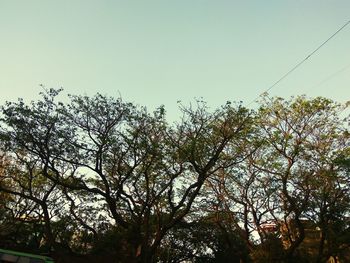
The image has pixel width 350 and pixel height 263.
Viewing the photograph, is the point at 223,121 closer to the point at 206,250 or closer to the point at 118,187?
the point at 118,187

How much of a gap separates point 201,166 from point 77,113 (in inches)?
252

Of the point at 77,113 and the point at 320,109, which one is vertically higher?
the point at 320,109

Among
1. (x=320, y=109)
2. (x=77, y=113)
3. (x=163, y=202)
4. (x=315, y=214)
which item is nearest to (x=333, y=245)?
(x=315, y=214)

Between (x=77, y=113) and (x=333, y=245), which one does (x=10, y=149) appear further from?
(x=333, y=245)

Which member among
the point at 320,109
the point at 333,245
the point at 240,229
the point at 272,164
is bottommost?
the point at 333,245

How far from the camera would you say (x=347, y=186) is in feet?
68.0

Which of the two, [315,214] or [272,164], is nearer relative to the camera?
[272,164]

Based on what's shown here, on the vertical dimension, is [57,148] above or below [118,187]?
above

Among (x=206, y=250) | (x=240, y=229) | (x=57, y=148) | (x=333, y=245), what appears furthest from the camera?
(x=206, y=250)

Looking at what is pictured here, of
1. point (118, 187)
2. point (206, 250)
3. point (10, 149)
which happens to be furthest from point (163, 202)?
point (206, 250)

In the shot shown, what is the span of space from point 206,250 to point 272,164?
1661 centimetres

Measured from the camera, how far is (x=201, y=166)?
18141 mm

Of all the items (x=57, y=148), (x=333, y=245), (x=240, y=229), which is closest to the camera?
(x=57, y=148)

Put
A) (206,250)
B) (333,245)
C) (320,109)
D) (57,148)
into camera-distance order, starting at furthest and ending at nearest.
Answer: (206,250), (333,245), (320,109), (57,148)
